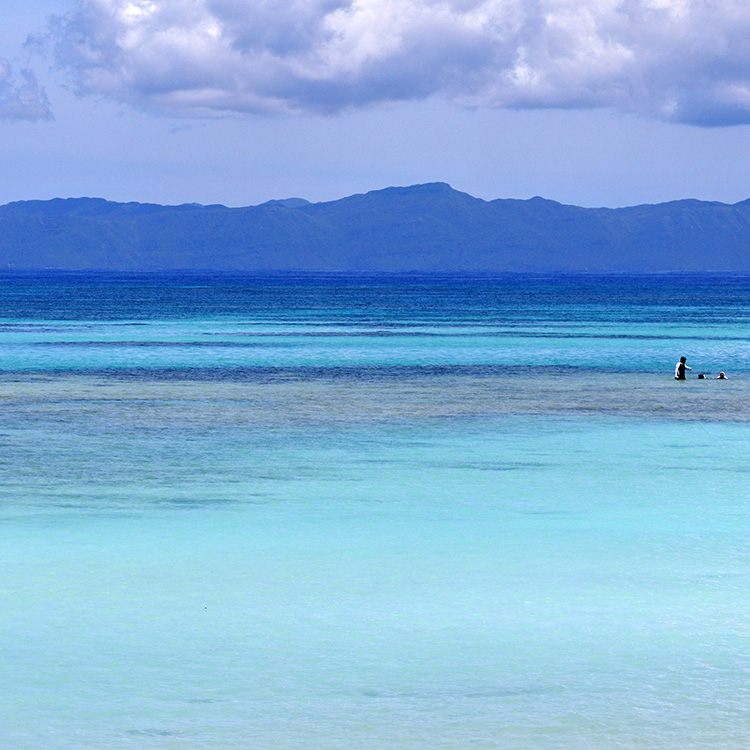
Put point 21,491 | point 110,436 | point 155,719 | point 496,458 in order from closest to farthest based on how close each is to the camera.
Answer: point 155,719, point 21,491, point 496,458, point 110,436

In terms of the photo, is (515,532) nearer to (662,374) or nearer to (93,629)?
(93,629)

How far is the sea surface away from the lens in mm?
11984

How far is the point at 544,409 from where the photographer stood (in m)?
36.1

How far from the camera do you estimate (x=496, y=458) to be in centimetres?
2683

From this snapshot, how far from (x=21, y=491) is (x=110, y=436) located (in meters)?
7.32

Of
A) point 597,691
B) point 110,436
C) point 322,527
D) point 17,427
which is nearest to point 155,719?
point 597,691

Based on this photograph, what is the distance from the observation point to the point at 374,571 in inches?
671

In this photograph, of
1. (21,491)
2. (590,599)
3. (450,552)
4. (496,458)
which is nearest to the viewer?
(590,599)

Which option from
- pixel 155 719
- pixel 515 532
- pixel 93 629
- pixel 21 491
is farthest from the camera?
pixel 21 491

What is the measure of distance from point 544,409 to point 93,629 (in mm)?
23208

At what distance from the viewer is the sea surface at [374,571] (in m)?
12.0

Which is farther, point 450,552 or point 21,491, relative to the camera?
point 21,491

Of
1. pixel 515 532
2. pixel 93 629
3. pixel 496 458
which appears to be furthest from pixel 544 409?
pixel 93 629

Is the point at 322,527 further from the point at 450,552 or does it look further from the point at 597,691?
the point at 597,691
